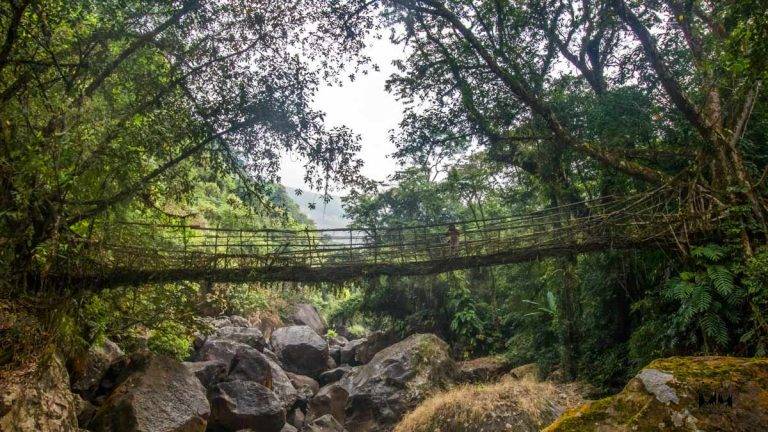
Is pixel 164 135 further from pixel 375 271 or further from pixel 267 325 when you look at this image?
pixel 267 325

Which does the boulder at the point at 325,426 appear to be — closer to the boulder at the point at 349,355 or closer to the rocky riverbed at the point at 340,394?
the rocky riverbed at the point at 340,394

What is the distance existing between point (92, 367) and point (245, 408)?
2.67 meters

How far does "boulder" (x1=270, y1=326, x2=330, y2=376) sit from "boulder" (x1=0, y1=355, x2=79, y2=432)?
780cm

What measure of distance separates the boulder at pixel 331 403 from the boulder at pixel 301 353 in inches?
96.3

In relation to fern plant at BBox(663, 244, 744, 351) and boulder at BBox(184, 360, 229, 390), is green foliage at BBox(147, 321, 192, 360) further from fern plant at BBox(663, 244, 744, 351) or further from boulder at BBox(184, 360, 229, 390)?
fern plant at BBox(663, 244, 744, 351)

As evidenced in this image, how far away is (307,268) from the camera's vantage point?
7.02 m

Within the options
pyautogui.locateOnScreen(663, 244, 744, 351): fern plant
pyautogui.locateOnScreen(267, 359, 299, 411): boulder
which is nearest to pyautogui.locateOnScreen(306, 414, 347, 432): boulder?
pyautogui.locateOnScreen(267, 359, 299, 411): boulder

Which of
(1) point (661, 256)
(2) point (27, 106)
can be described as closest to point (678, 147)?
(1) point (661, 256)

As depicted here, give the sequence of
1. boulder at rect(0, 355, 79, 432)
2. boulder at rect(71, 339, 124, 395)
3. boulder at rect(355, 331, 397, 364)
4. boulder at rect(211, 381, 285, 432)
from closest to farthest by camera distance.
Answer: boulder at rect(0, 355, 79, 432) → boulder at rect(71, 339, 124, 395) → boulder at rect(211, 381, 285, 432) → boulder at rect(355, 331, 397, 364)

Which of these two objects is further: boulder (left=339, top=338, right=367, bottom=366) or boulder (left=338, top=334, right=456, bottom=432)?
boulder (left=339, top=338, right=367, bottom=366)

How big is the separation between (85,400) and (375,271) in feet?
16.1

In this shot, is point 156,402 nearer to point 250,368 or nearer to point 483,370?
point 250,368

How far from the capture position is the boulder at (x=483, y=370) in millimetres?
10727

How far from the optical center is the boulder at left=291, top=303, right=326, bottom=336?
1811 cm
